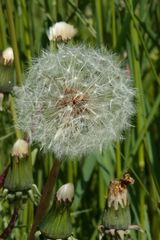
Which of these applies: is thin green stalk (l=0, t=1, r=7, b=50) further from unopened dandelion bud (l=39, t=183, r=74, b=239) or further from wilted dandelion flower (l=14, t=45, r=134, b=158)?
unopened dandelion bud (l=39, t=183, r=74, b=239)

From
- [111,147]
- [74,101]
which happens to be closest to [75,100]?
[74,101]

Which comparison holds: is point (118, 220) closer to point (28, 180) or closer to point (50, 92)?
point (28, 180)

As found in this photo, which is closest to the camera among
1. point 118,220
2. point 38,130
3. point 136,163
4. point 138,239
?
point 118,220

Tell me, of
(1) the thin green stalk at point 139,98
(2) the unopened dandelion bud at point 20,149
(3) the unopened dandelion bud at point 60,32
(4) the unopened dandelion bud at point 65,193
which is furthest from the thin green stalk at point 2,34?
(4) the unopened dandelion bud at point 65,193

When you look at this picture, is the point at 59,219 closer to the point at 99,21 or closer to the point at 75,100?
the point at 75,100

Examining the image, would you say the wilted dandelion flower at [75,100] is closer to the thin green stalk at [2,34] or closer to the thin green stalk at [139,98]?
the thin green stalk at [139,98]

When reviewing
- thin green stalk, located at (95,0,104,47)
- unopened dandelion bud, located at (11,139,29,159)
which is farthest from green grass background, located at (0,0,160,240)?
unopened dandelion bud, located at (11,139,29,159)

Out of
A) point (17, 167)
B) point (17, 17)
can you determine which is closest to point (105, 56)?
point (17, 167)
